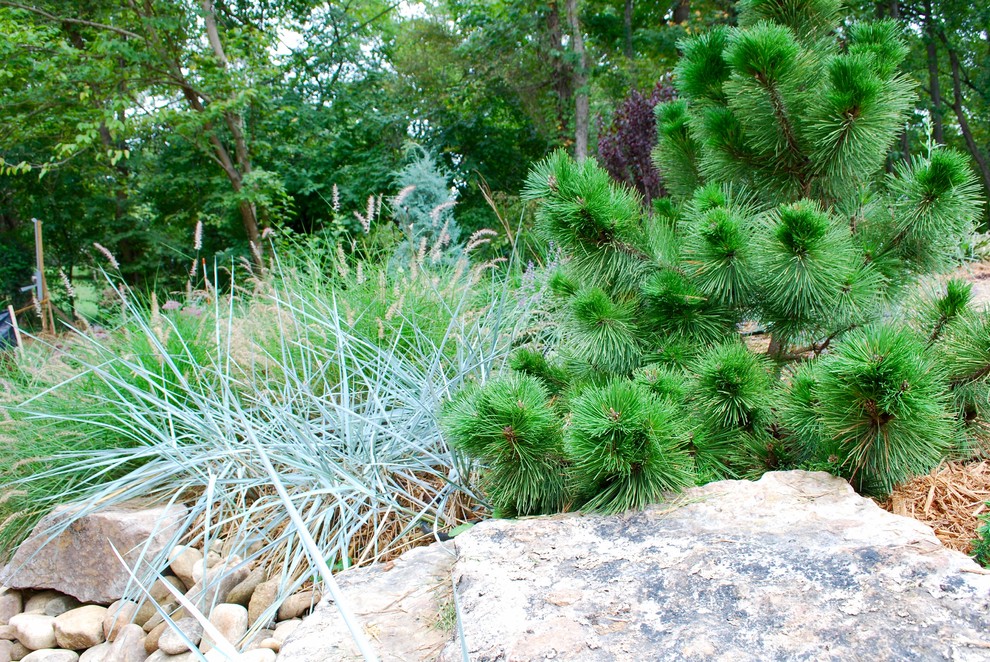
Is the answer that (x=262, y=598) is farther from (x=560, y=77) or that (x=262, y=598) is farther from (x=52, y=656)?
(x=560, y=77)

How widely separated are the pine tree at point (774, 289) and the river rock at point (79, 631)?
5.89 feet

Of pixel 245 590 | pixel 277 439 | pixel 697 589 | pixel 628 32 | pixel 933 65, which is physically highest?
pixel 628 32

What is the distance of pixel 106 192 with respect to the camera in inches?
454

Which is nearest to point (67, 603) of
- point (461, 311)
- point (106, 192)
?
point (461, 311)

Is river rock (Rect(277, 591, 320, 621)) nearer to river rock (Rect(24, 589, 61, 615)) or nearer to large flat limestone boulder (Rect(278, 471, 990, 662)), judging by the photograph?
large flat limestone boulder (Rect(278, 471, 990, 662))

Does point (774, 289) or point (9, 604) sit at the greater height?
point (774, 289)

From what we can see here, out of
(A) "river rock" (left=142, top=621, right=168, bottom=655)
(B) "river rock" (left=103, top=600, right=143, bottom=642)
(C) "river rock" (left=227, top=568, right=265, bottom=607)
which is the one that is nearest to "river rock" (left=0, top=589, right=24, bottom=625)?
(B) "river rock" (left=103, top=600, right=143, bottom=642)

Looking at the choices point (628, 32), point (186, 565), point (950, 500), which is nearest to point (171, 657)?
point (186, 565)

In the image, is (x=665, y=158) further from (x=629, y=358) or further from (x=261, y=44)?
(x=261, y=44)

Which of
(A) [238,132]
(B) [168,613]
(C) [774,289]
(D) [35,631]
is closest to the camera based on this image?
(C) [774,289]

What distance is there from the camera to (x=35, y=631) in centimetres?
250

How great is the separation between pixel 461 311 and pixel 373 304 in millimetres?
434

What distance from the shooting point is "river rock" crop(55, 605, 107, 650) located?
2.44 meters

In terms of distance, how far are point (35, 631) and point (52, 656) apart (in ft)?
0.71
